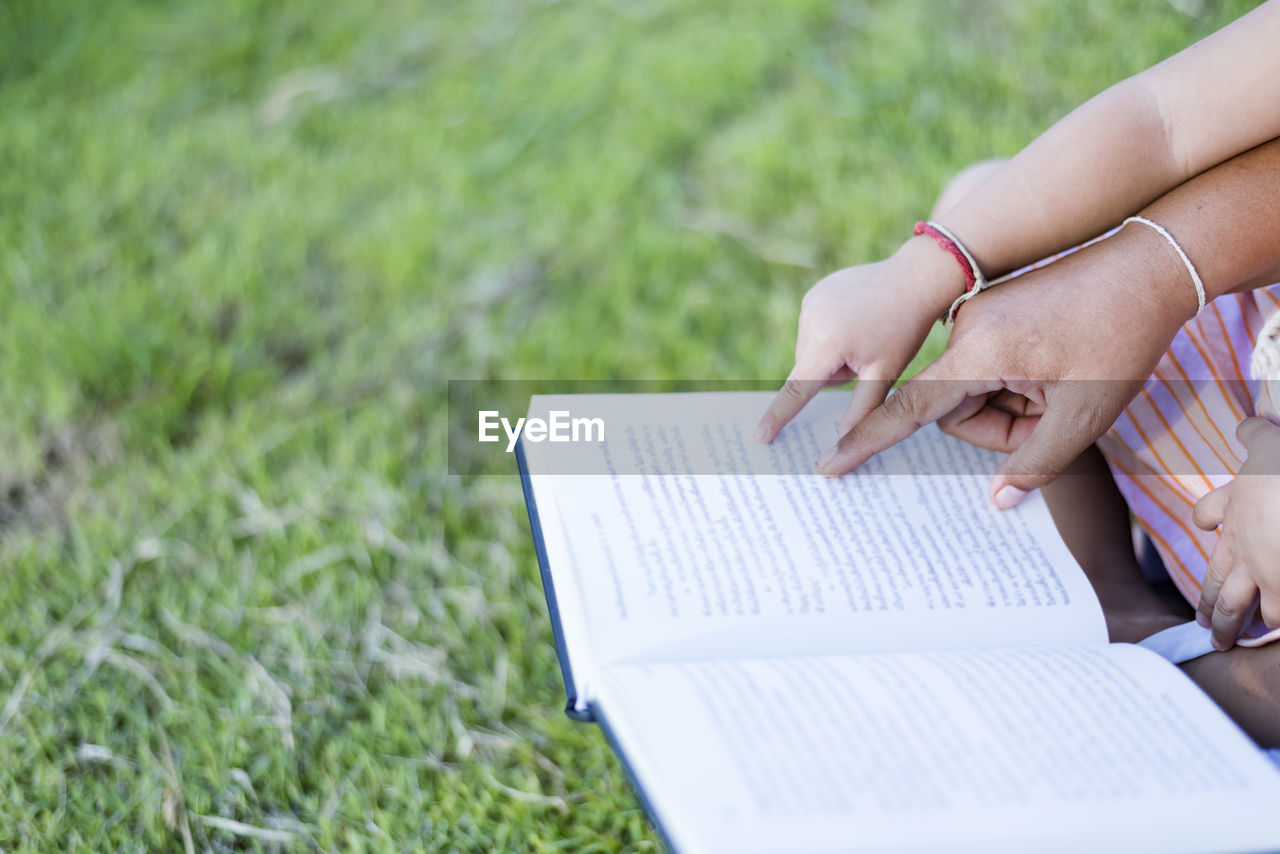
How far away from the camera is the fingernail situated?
0.88m

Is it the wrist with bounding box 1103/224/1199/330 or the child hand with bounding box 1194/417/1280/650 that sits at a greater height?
the wrist with bounding box 1103/224/1199/330

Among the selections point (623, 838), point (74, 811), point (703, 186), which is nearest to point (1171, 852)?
point (623, 838)

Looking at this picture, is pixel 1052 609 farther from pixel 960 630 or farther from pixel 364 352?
pixel 364 352

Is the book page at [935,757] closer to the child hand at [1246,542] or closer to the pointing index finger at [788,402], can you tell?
the child hand at [1246,542]

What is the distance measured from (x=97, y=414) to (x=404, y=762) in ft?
2.41

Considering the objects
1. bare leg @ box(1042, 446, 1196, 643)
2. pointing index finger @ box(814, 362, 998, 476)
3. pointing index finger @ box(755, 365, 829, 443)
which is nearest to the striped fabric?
bare leg @ box(1042, 446, 1196, 643)

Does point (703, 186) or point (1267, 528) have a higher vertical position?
point (1267, 528)

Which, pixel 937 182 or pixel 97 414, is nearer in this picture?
pixel 97 414

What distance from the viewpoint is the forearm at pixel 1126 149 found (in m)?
0.82

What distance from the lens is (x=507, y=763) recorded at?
43.1 inches

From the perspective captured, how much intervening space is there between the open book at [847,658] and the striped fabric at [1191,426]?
0.11 meters

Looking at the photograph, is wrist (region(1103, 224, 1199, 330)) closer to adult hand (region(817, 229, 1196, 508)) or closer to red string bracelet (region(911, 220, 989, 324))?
adult hand (region(817, 229, 1196, 508))

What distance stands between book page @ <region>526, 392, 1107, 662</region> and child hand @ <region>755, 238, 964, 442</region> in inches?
2.7
